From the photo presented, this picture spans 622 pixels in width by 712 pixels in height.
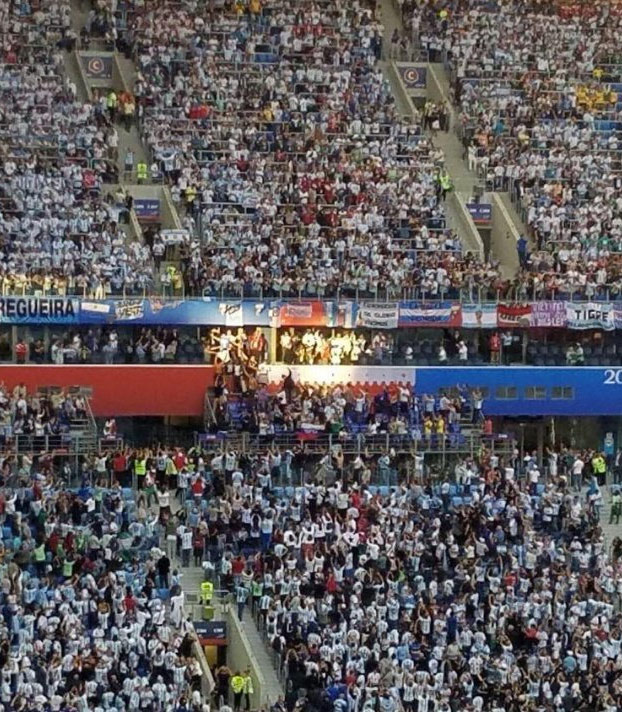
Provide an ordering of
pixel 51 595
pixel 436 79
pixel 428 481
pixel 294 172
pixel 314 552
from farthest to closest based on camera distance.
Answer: pixel 436 79, pixel 294 172, pixel 428 481, pixel 314 552, pixel 51 595

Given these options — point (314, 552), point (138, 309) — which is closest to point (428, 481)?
point (314, 552)

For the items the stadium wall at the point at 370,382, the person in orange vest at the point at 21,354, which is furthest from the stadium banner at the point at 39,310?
the stadium wall at the point at 370,382

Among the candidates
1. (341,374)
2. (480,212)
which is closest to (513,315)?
(341,374)

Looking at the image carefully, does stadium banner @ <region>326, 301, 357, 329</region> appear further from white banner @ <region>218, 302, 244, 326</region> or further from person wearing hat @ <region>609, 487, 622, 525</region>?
person wearing hat @ <region>609, 487, 622, 525</region>

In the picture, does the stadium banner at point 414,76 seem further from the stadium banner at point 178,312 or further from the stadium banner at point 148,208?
the stadium banner at point 178,312

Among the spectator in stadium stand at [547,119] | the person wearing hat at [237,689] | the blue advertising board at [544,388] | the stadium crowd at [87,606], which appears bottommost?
the person wearing hat at [237,689]

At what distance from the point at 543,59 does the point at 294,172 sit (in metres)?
10.0

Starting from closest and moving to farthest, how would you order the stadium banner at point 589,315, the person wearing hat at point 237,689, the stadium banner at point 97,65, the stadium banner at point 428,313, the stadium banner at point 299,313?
1. the person wearing hat at point 237,689
2. the stadium banner at point 299,313
3. the stadium banner at point 428,313
4. the stadium banner at point 589,315
5. the stadium banner at point 97,65

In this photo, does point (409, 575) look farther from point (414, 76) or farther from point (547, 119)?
point (414, 76)

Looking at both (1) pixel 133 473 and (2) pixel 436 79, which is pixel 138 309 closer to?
(1) pixel 133 473

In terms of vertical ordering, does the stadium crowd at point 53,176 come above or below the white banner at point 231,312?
above

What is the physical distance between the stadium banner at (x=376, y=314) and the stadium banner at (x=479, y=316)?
1.71 metres

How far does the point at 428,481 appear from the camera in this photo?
5462 cm

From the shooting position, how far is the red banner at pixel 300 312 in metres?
60.1
